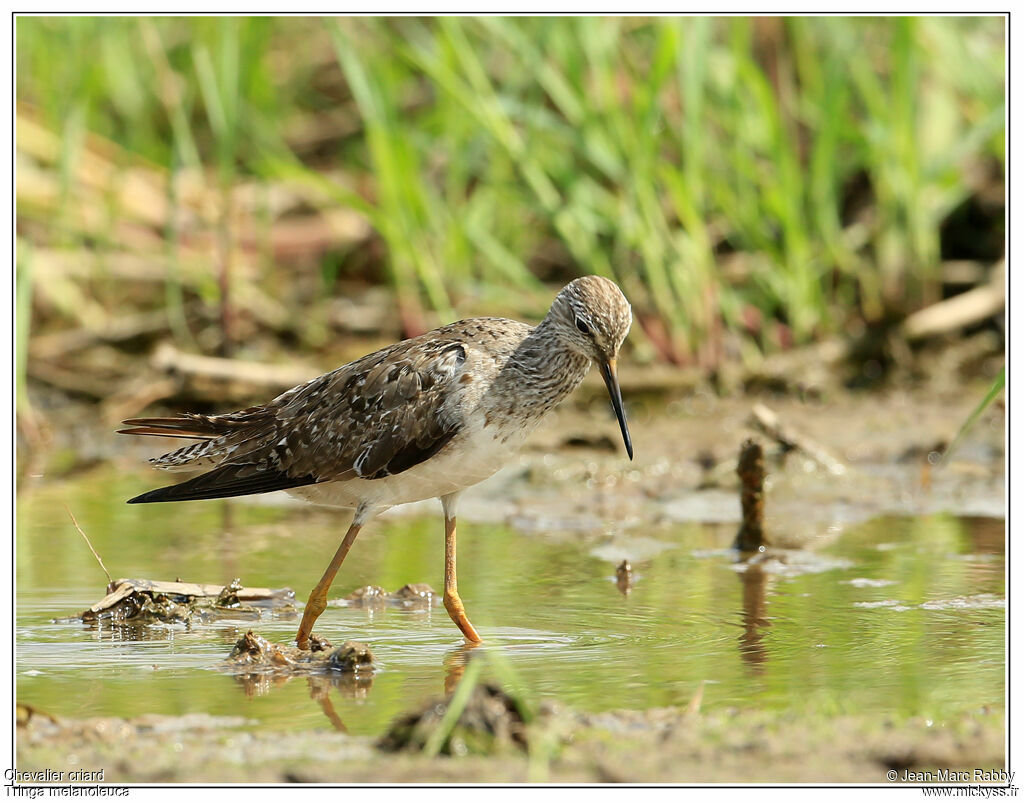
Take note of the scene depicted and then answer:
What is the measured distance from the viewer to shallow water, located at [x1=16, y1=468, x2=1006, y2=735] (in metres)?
5.17

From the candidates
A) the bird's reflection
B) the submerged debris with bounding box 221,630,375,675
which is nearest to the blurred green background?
the bird's reflection

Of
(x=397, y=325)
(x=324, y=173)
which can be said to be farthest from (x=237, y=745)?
(x=324, y=173)

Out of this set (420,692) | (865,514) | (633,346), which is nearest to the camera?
(420,692)

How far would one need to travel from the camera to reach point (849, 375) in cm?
1084

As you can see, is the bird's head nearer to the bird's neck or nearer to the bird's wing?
the bird's neck

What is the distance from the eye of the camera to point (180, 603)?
6691 millimetres

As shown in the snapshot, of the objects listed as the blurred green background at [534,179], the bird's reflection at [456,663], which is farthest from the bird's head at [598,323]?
the blurred green background at [534,179]

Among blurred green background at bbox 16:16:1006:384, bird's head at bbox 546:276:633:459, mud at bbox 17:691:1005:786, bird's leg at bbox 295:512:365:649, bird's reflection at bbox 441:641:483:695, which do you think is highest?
blurred green background at bbox 16:16:1006:384

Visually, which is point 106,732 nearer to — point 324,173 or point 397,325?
point 397,325

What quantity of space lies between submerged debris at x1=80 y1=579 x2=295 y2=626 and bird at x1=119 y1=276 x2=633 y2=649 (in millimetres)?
426

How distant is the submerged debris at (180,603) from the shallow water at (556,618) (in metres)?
0.15

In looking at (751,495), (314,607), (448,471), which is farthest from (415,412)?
(751,495)

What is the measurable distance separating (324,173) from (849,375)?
5.56 m

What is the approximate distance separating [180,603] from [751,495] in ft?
9.72
